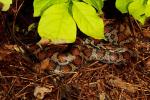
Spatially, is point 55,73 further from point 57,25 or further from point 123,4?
point 57,25

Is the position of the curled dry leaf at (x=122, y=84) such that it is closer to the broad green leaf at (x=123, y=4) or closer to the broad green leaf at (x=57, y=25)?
the broad green leaf at (x=123, y=4)

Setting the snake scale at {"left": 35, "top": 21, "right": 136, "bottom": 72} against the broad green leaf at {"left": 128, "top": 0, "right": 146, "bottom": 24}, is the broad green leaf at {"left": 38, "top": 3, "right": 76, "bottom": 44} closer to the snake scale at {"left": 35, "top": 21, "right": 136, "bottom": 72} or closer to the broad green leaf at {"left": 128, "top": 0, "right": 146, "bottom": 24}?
the broad green leaf at {"left": 128, "top": 0, "right": 146, "bottom": 24}

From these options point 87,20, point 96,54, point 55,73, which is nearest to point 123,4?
point 87,20

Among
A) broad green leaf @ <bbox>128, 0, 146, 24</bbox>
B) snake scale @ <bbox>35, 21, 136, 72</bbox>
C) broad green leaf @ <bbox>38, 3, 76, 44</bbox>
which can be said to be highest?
broad green leaf @ <bbox>128, 0, 146, 24</bbox>

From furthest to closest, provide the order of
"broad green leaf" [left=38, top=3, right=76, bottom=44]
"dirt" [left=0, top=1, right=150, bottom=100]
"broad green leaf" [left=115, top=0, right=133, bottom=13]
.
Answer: "dirt" [left=0, top=1, right=150, bottom=100] → "broad green leaf" [left=115, top=0, right=133, bottom=13] → "broad green leaf" [left=38, top=3, right=76, bottom=44]

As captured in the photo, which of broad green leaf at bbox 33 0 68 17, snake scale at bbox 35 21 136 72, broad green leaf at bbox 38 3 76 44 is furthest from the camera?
snake scale at bbox 35 21 136 72

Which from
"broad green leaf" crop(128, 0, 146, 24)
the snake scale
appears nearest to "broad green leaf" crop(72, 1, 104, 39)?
"broad green leaf" crop(128, 0, 146, 24)
